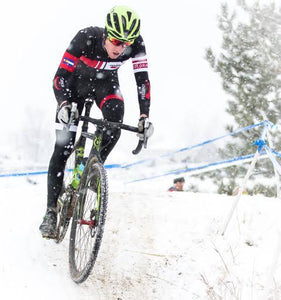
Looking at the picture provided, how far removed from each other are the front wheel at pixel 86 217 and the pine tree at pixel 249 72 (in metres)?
8.81

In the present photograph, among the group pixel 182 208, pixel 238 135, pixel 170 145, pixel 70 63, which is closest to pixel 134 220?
pixel 182 208

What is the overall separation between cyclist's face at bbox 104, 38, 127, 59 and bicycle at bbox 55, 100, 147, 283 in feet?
1.79

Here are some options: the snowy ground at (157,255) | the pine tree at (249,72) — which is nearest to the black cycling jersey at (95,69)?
the snowy ground at (157,255)

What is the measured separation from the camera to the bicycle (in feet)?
9.75

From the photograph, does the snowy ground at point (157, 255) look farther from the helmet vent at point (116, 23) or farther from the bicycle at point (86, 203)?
the helmet vent at point (116, 23)

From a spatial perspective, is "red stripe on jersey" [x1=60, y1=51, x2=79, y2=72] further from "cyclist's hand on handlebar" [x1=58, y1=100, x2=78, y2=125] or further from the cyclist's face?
"cyclist's hand on handlebar" [x1=58, y1=100, x2=78, y2=125]

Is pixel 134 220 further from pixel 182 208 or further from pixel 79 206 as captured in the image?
pixel 79 206

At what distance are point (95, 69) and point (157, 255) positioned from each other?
2.21m

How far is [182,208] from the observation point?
5719 millimetres

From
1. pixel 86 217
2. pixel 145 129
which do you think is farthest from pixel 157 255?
pixel 145 129

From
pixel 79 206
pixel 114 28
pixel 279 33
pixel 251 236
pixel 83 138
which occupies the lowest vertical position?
pixel 251 236

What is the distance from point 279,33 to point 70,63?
9.62 meters

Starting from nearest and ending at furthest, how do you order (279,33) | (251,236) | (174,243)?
1. (251,236)
2. (174,243)
3. (279,33)

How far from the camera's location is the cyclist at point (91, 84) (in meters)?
3.58
